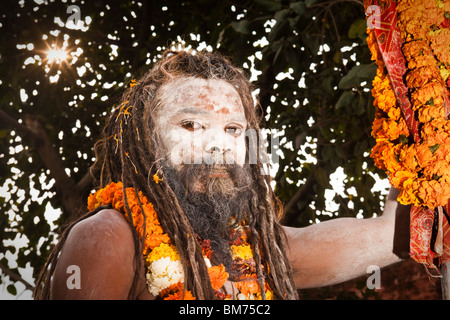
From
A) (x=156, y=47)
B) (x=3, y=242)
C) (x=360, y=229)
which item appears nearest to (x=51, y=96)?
(x=156, y=47)

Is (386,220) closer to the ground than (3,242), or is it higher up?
closer to the ground

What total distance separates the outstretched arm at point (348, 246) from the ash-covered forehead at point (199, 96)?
2.02 ft

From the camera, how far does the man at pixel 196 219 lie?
1.70 metres

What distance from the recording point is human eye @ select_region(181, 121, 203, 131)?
1.89 metres

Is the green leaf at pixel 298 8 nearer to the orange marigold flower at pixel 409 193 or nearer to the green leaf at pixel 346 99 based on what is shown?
the green leaf at pixel 346 99

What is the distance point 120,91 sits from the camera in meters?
3.64

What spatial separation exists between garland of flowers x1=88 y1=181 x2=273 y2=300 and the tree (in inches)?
55.1

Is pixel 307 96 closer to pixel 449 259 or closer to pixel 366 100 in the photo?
pixel 366 100

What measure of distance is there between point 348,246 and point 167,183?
0.78 m

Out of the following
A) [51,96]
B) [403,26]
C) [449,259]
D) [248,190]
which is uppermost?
[51,96]

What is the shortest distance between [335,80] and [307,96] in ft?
0.67

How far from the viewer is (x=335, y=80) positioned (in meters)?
3.30

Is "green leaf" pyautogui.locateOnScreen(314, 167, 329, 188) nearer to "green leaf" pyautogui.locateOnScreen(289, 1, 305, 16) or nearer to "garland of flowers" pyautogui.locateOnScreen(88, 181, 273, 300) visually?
"green leaf" pyautogui.locateOnScreen(289, 1, 305, 16)

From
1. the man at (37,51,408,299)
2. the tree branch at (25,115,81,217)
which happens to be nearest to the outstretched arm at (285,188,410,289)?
the man at (37,51,408,299)
